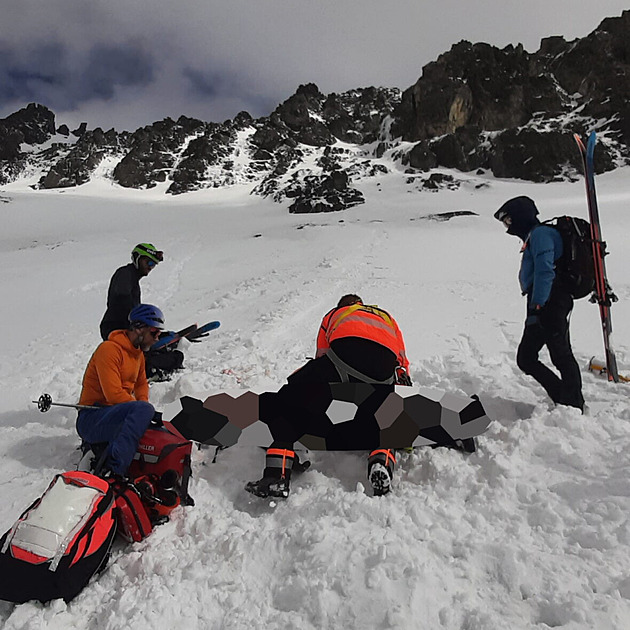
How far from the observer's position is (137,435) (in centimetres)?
290

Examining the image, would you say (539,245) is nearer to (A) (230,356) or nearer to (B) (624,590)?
(B) (624,590)

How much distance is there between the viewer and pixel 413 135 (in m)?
59.8

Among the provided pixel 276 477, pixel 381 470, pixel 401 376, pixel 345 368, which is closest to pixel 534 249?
pixel 401 376

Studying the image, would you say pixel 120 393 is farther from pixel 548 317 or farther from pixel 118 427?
pixel 548 317

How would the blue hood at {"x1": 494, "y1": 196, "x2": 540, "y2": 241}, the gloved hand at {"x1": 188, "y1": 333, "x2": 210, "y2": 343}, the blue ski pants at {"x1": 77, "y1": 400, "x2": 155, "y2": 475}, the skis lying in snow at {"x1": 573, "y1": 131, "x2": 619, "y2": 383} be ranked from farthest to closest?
the gloved hand at {"x1": 188, "y1": 333, "x2": 210, "y2": 343}
the skis lying in snow at {"x1": 573, "y1": 131, "x2": 619, "y2": 383}
the blue hood at {"x1": 494, "y1": 196, "x2": 540, "y2": 241}
the blue ski pants at {"x1": 77, "y1": 400, "x2": 155, "y2": 475}

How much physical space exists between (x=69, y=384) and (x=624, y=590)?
561 cm

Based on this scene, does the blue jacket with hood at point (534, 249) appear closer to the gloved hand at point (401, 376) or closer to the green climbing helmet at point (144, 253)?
the gloved hand at point (401, 376)

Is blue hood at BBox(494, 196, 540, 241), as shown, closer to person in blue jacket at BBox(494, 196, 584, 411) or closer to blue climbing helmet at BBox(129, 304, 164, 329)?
person in blue jacket at BBox(494, 196, 584, 411)

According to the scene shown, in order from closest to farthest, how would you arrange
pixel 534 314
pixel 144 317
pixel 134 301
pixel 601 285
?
pixel 144 317 → pixel 534 314 → pixel 601 285 → pixel 134 301

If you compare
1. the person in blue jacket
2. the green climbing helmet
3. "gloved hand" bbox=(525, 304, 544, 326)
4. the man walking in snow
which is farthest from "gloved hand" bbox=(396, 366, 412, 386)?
the green climbing helmet

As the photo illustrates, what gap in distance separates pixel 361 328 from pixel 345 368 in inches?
12.7

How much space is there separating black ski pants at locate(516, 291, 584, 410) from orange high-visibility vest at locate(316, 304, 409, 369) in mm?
1094

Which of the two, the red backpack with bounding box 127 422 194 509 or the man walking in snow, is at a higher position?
the man walking in snow

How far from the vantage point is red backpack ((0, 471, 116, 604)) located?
1.94 meters
